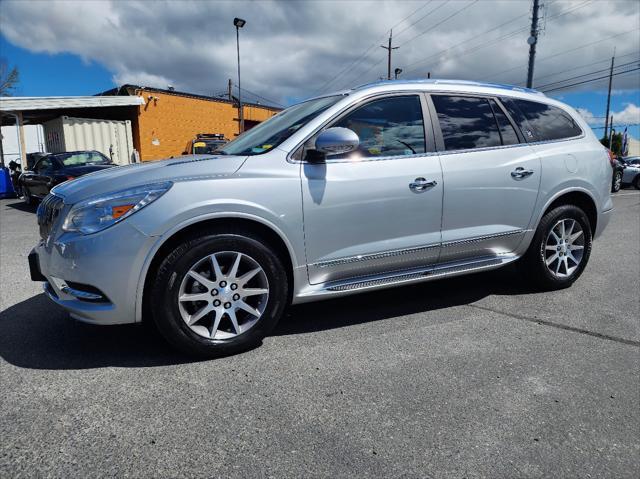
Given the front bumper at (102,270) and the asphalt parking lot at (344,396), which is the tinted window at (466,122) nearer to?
the asphalt parking lot at (344,396)

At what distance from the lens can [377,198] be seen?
3.16 metres

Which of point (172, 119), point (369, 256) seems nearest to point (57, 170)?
point (369, 256)

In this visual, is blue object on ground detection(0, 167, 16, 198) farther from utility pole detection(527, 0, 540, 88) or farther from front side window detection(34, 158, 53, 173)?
utility pole detection(527, 0, 540, 88)

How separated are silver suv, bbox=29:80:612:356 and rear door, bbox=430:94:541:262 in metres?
0.01

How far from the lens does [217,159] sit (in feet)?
9.80

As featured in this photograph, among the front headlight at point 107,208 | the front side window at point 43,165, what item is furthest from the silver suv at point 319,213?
the front side window at point 43,165

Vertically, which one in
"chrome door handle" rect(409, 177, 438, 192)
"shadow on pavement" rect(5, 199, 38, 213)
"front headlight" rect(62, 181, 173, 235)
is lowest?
"shadow on pavement" rect(5, 199, 38, 213)

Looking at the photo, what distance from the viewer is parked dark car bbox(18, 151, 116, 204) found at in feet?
34.2

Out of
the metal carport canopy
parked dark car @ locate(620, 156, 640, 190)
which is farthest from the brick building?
parked dark car @ locate(620, 156, 640, 190)

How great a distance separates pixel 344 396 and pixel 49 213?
2153mm

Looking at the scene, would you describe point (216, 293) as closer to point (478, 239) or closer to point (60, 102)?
point (478, 239)

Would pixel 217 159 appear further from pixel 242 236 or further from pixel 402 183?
pixel 402 183

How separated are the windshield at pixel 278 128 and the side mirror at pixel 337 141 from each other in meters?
0.32

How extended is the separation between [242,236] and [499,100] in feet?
8.35
